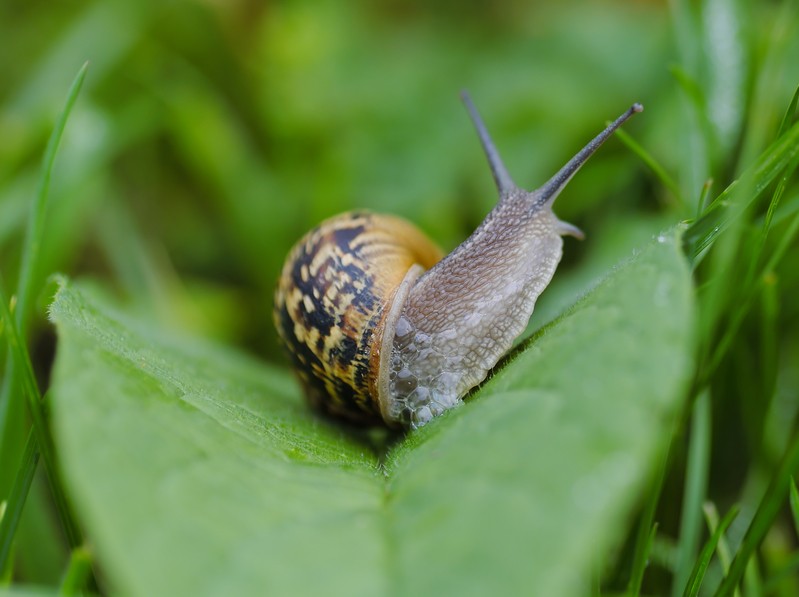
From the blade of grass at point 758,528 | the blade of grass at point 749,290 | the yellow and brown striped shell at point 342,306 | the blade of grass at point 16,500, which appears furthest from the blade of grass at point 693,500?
the blade of grass at point 16,500

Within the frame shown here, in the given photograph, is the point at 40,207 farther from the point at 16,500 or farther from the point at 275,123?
the point at 275,123

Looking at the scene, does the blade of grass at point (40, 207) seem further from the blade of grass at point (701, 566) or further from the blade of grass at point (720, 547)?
the blade of grass at point (720, 547)

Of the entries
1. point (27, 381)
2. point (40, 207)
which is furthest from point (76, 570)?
point (40, 207)

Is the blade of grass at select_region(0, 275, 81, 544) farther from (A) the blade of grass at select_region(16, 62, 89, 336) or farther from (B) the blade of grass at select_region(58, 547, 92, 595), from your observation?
(B) the blade of grass at select_region(58, 547, 92, 595)

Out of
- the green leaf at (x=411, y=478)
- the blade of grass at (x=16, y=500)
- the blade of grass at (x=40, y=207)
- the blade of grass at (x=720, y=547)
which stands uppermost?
the blade of grass at (x=40, y=207)

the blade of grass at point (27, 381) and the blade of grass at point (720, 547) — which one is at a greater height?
the blade of grass at point (27, 381)

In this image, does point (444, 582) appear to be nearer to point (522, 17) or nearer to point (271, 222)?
point (271, 222)

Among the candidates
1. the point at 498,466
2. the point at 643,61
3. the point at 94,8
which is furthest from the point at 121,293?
the point at 498,466
